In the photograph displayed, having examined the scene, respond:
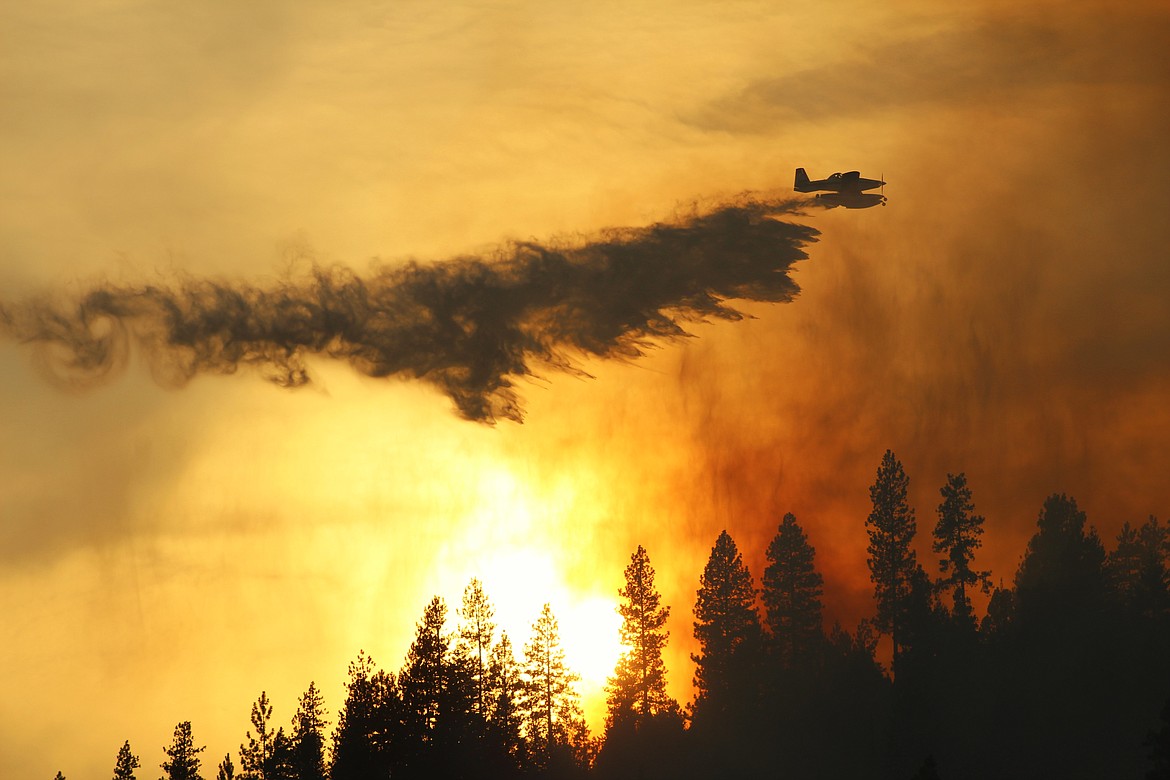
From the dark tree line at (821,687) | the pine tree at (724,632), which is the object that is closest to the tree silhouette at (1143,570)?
the dark tree line at (821,687)

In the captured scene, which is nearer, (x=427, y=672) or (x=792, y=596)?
(x=427, y=672)

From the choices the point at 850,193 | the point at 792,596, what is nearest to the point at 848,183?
the point at 850,193

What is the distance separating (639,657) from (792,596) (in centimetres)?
1402

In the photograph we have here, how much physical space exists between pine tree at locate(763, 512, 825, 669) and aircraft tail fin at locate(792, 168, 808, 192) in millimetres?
28774

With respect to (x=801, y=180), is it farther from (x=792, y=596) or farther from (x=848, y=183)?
(x=792, y=596)

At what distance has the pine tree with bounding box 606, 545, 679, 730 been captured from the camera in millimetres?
130375

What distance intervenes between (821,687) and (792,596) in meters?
11.6

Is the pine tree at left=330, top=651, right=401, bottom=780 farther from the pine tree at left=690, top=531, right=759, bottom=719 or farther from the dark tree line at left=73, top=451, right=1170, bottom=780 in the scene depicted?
the pine tree at left=690, top=531, right=759, bottom=719

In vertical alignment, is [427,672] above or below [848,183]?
below

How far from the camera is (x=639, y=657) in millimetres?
133625

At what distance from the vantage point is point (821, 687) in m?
121

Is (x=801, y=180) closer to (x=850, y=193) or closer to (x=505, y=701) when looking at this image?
(x=850, y=193)

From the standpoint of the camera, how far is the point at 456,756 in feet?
346

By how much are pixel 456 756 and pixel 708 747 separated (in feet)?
74.2
